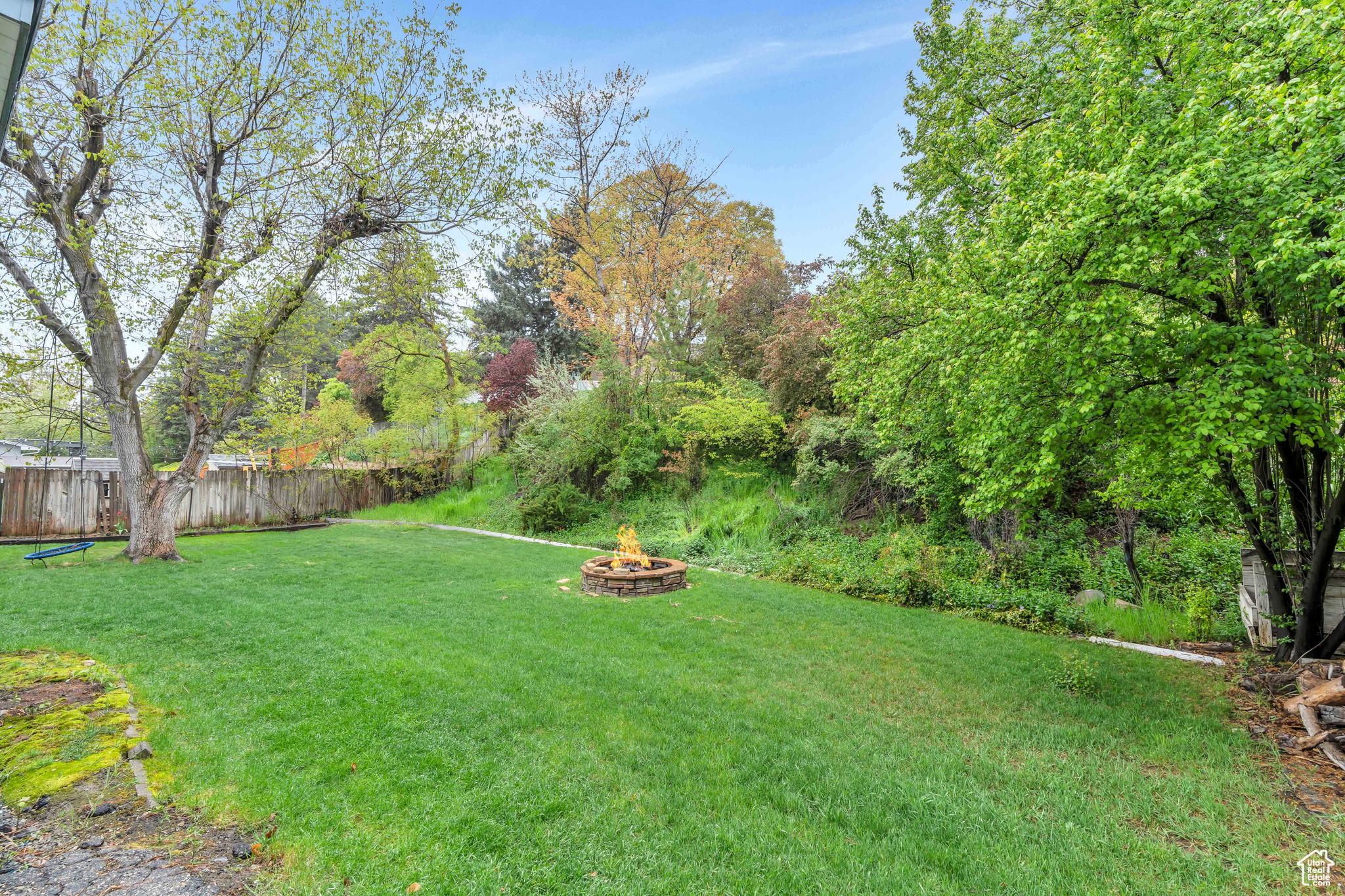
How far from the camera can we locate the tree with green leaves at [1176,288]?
113 inches

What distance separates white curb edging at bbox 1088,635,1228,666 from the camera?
4879 mm

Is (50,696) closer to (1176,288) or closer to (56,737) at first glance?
(56,737)

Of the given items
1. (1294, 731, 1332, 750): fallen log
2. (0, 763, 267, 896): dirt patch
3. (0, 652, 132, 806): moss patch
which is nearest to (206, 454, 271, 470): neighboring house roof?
(0, 652, 132, 806): moss patch

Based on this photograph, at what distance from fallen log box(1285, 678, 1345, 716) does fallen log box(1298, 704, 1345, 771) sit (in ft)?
0.08

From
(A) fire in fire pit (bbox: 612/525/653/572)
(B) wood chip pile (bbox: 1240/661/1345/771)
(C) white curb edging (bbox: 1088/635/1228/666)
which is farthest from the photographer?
(A) fire in fire pit (bbox: 612/525/653/572)

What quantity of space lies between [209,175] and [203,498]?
7.76 metres

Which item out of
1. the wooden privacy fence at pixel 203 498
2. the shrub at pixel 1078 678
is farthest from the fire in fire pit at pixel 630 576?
the wooden privacy fence at pixel 203 498

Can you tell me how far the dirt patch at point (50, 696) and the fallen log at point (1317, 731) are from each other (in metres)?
7.13

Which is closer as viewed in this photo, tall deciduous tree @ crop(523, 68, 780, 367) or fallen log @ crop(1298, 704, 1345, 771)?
fallen log @ crop(1298, 704, 1345, 771)

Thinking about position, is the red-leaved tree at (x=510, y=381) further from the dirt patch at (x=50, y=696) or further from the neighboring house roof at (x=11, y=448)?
the dirt patch at (x=50, y=696)

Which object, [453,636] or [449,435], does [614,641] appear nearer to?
[453,636]

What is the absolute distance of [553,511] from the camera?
44.1 feet

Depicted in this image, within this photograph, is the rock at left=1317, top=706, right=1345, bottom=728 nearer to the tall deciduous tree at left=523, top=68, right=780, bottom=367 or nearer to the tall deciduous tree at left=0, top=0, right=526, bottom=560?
the tall deciduous tree at left=0, top=0, right=526, bottom=560

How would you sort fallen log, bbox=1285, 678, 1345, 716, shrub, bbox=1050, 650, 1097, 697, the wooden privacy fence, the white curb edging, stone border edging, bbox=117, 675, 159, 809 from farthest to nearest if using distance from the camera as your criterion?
the wooden privacy fence, the white curb edging, shrub, bbox=1050, 650, 1097, 697, fallen log, bbox=1285, 678, 1345, 716, stone border edging, bbox=117, 675, 159, 809
